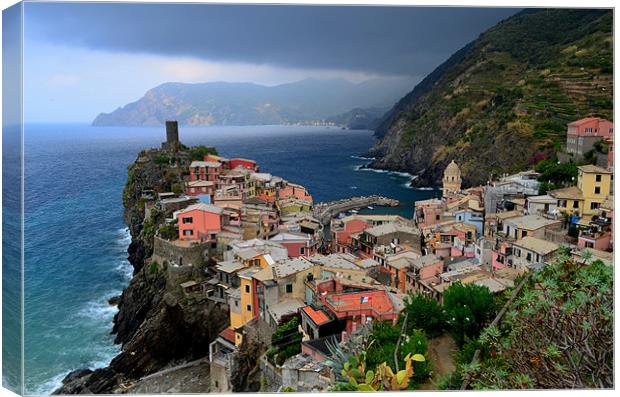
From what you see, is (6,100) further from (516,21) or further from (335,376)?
(516,21)

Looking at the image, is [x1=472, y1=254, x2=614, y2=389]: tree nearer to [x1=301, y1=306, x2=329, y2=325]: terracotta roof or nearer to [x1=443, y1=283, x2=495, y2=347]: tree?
[x1=443, y1=283, x2=495, y2=347]: tree

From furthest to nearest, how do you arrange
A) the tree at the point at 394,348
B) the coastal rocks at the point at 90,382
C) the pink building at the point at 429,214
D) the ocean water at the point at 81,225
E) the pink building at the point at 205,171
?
the pink building at the point at 205,171
the pink building at the point at 429,214
the ocean water at the point at 81,225
the coastal rocks at the point at 90,382
the tree at the point at 394,348

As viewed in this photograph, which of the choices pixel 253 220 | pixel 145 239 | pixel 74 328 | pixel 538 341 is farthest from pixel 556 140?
pixel 538 341

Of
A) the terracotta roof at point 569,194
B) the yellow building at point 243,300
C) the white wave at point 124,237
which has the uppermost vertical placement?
the terracotta roof at point 569,194

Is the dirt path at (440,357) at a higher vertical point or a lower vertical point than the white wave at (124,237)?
higher

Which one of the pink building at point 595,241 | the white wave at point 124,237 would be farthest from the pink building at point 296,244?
the white wave at point 124,237

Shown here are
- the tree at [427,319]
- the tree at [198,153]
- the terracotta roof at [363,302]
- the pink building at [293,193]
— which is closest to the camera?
the tree at [427,319]

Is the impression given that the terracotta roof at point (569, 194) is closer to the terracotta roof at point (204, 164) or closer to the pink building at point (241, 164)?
the terracotta roof at point (204, 164)

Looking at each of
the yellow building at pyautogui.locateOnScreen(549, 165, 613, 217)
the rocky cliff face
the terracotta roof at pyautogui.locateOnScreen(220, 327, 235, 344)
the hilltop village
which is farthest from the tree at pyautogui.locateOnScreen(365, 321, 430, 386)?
the yellow building at pyautogui.locateOnScreen(549, 165, 613, 217)
